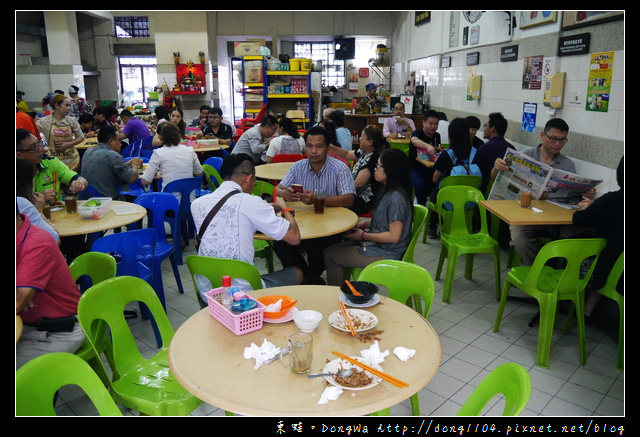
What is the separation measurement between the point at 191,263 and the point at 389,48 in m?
12.2

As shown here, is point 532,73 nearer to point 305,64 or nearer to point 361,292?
point 361,292

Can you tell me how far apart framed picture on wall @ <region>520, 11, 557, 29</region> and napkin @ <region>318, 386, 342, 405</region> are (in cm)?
490

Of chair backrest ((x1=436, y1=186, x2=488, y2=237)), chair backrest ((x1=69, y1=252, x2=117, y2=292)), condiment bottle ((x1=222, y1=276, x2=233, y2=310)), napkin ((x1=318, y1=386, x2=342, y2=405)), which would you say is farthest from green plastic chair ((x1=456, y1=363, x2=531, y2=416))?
chair backrest ((x1=436, y1=186, x2=488, y2=237))

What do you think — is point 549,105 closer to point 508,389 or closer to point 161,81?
point 508,389

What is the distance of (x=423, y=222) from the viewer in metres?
3.70

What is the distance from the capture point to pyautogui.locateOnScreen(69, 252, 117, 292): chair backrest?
2824 mm

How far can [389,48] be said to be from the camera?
13523 millimetres

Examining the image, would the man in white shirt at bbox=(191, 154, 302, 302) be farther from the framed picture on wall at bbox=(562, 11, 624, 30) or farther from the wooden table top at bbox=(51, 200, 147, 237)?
the framed picture on wall at bbox=(562, 11, 624, 30)

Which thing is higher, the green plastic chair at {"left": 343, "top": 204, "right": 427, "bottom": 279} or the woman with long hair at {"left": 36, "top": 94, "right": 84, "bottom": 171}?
the woman with long hair at {"left": 36, "top": 94, "right": 84, "bottom": 171}

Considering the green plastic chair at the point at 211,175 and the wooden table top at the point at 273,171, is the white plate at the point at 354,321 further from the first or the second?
the green plastic chair at the point at 211,175

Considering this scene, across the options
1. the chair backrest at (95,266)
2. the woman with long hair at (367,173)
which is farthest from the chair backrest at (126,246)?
the woman with long hair at (367,173)

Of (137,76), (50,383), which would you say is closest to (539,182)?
(50,383)

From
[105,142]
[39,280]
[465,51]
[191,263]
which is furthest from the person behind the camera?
[465,51]
